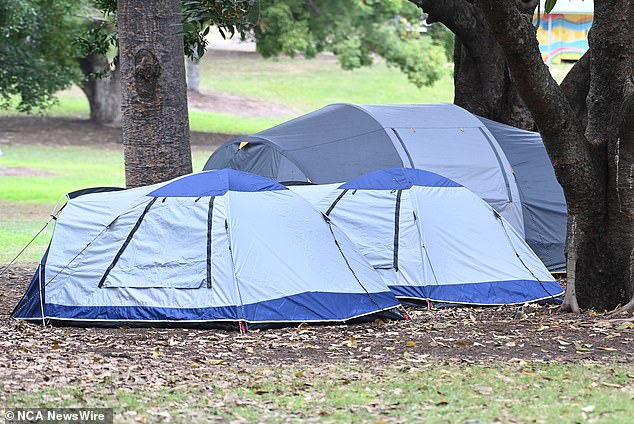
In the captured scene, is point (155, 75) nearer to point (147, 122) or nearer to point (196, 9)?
point (147, 122)

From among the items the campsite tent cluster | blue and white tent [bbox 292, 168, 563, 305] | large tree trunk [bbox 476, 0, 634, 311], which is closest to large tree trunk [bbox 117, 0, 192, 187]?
the campsite tent cluster

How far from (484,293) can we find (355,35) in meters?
23.9

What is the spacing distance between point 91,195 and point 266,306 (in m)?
2.07

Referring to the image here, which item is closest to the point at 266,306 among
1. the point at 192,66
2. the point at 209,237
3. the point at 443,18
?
the point at 209,237

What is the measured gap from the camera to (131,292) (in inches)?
363

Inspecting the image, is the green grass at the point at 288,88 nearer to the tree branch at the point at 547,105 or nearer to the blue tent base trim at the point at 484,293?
the blue tent base trim at the point at 484,293

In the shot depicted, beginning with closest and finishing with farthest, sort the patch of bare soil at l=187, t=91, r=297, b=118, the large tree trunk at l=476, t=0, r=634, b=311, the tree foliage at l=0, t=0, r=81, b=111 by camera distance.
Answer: the large tree trunk at l=476, t=0, r=634, b=311 < the tree foliage at l=0, t=0, r=81, b=111 < the patch of bare soil at l=187, t=91, r=297, b=118

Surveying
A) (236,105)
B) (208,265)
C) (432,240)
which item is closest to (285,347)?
(208,265)

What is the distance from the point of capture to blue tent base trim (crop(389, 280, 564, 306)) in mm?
10477

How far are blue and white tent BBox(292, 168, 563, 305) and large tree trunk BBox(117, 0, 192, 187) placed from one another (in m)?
1.51

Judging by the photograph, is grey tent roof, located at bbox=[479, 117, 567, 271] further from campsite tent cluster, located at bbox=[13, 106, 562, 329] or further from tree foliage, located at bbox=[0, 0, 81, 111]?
tree foliage, located at bbox=[0, 0, 81, 111]

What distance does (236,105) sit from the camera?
46.7 metres

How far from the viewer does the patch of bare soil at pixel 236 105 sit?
45.3 m

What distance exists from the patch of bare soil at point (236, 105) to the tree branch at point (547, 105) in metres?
36.0
